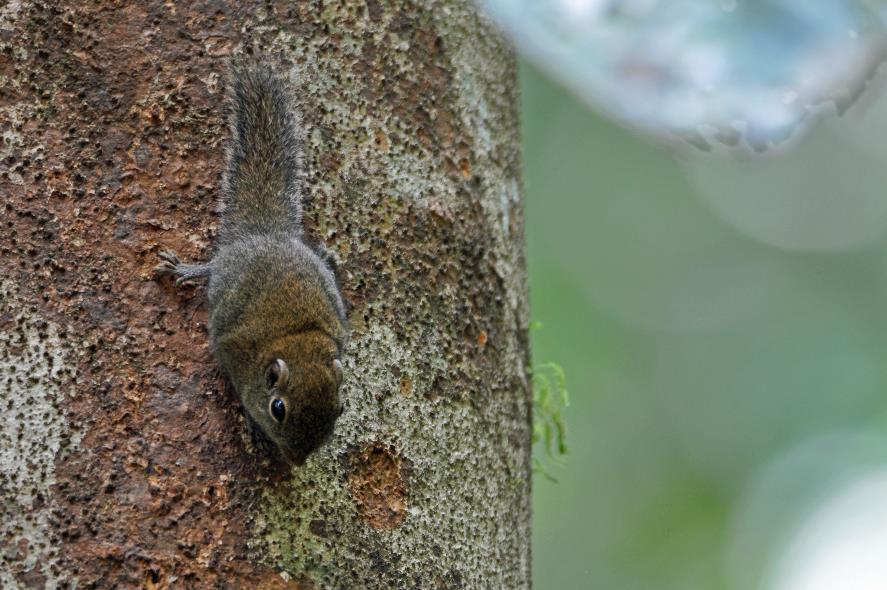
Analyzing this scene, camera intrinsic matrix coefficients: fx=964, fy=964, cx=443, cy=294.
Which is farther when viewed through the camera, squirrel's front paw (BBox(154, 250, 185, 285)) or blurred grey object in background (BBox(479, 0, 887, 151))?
squirrel's front paw (BBox(154, 250, 185, 285))

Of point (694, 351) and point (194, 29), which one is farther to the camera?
point (694, 351)

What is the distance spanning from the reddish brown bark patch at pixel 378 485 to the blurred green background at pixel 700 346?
652 centimetres

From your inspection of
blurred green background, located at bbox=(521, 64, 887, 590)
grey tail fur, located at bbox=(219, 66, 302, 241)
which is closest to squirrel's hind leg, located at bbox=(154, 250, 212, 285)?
grey tail fur, located at bbox=(219, 66, 302, 241)

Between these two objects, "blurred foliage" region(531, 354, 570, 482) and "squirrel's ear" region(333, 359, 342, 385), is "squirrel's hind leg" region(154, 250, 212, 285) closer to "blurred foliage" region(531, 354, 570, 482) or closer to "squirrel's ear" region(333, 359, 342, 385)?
"squirrel's ear" region(333, 359, 342, 385)

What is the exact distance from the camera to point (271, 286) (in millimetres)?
2812

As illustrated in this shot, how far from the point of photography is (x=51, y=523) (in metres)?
1.94

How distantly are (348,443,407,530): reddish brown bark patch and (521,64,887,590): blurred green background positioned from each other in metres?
6.52

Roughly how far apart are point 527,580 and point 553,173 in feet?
23.2

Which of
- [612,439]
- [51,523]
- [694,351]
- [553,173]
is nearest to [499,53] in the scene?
[51,523]

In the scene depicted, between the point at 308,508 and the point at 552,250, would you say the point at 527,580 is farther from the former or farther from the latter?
the point at 552,250

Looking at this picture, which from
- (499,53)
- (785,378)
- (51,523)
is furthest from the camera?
(785,378)

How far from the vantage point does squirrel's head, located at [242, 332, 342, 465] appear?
2236 millimetres

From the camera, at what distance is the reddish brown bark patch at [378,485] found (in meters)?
2.17

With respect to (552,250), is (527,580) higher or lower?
lower
